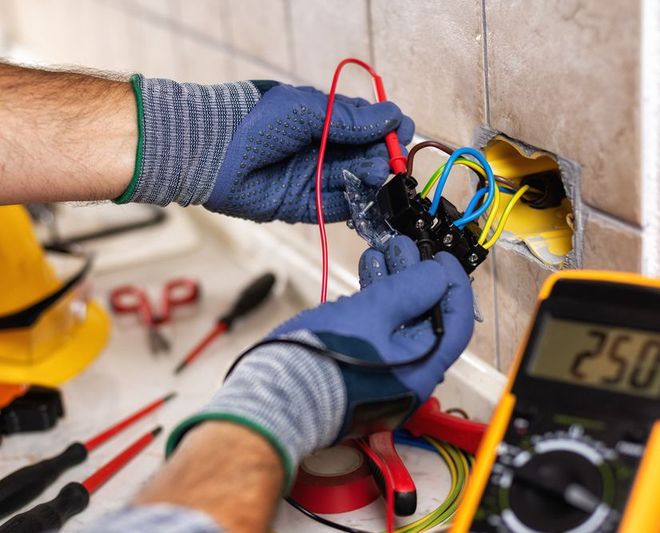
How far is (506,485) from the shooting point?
510 mm

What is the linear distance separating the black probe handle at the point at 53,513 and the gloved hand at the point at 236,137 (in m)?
0.26

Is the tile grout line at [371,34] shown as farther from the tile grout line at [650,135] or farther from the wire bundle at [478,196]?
the tile grout line at [650,135]

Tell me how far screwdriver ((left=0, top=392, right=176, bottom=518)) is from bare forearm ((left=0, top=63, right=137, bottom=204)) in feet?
0.81

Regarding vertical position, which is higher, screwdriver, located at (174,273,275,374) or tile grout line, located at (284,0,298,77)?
tile grout line, located at (284,0,298,77)

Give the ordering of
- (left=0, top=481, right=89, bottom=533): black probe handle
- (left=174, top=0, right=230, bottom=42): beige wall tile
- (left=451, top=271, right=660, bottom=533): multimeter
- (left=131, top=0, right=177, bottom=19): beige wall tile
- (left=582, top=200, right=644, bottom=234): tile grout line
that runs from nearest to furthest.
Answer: (left=451, top=271, right=660, bottom=533): multimeter, (left=582, top=200, right=644, bottom=234): tile grout line, (left=0, top=481, right=89, bottom=533): black probe handle, (left=174, top=0, right=230, bottom=42): beige wall tile, (left=131, top=0, right=177, bottom=19): beige wall tile

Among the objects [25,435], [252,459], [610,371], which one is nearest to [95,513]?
[25,435]

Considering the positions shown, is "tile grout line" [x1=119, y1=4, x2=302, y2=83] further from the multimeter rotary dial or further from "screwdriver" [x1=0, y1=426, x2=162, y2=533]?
the multimeter rotary dial

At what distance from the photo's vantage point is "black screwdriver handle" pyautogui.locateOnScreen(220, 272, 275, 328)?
1.08 m

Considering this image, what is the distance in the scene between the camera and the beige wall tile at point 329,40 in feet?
2.88

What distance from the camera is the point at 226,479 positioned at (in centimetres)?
50

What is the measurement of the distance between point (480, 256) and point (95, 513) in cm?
41

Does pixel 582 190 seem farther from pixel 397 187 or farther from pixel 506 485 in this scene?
pixel 506 485

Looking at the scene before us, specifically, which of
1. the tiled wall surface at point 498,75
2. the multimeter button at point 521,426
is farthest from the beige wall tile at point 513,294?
the multimeter button at point 521,426

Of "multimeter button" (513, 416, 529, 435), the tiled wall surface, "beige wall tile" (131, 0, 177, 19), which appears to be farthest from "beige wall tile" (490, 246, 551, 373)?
"beige wall tile" (131, 0, 177, 19)
